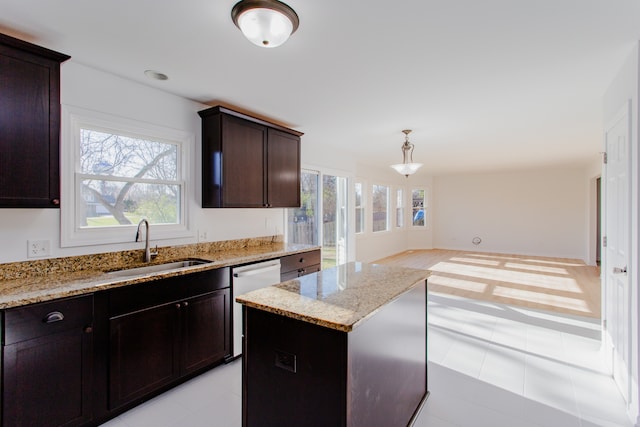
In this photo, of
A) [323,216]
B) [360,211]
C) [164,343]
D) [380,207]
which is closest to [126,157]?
[164,343]

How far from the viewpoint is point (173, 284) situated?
2264 mm

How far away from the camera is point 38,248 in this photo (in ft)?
6.91

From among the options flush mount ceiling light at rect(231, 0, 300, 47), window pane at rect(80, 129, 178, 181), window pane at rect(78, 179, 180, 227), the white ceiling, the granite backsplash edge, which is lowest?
the granite backsplash edge

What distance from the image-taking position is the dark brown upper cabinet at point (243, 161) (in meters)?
2.99

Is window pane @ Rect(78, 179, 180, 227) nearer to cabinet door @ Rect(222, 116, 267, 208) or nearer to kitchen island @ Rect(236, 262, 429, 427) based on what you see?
cabinet door @ Rect(222, 116, 267, 208)

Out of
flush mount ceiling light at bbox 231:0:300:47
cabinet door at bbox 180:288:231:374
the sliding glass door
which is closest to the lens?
flush mount ceiling light at bbox 231:0:300:47

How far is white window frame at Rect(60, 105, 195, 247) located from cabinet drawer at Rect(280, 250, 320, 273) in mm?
1106

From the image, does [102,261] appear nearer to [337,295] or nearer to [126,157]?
[126,157]

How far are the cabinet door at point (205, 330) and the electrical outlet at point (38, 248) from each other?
977 mm

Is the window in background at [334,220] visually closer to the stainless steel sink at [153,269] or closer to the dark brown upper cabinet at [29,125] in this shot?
the stainless steel sink at [153,269]

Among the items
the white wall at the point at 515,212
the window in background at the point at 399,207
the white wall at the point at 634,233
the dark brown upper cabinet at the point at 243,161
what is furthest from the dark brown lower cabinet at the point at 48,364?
the white wall at the point at 515,212

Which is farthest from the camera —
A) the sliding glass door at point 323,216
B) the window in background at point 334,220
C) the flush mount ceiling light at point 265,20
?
the window in background at point 334,220

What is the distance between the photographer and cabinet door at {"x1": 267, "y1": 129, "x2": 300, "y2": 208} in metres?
3.56

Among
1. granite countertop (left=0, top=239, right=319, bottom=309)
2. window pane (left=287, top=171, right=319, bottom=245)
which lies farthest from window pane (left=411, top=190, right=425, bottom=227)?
granite countertop (left=0, top=239, right=319, bottom=309)
